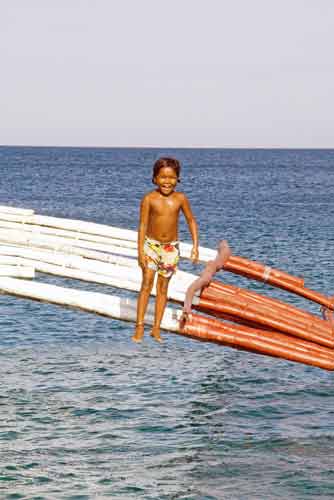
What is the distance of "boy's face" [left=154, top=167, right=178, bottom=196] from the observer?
38.7 ft

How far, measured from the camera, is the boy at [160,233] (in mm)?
11938

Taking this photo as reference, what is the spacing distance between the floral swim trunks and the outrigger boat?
31.7 inches

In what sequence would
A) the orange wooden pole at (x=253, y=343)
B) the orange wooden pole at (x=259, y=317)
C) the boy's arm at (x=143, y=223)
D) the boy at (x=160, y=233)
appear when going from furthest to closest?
1. the orange wooden pole at (x=259, y=317)
2. the orange wooden pole at (x=253, y=343)
3. the boy's arm at (x=143, y=223)
4. the boy at (x=160, y=233)

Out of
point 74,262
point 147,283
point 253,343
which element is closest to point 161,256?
point 147,283

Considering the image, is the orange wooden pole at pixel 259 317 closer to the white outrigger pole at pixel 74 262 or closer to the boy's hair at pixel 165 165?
the white outrigger pole at pixel 74 262

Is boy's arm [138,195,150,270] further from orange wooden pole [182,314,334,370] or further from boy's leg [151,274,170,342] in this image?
orange wooden pole [182,314,334,370]

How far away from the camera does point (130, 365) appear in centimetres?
2070

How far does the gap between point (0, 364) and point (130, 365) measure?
10.3 feet

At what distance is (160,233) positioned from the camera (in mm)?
12227

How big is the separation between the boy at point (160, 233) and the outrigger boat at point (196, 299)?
49 cm

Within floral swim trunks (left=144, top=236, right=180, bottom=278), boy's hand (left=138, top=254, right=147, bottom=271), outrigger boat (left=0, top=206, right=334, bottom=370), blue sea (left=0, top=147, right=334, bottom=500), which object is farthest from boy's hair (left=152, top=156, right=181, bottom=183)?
blue sea (left=0, top=147, right=334, bottom=500)

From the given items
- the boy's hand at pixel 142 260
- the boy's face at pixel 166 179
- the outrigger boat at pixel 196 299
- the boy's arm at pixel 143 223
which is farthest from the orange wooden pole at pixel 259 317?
the boy's face at pixel 166 179

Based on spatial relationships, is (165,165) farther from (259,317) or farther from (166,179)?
(259,317)

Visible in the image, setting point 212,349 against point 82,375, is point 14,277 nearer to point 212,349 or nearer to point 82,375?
point 82,375
